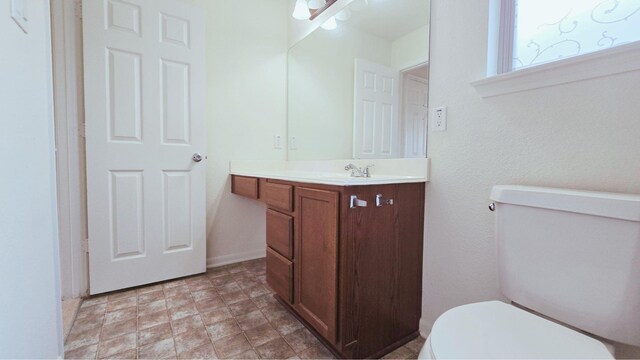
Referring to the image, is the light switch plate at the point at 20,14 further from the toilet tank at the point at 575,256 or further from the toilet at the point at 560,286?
the toilet tank at the point at 575,256

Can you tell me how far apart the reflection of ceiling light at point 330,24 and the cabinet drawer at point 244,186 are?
1203mm

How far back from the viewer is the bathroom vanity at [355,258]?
1.10 meters

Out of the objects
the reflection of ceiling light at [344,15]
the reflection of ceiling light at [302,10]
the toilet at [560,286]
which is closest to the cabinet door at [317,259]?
the toilet at [560,286]

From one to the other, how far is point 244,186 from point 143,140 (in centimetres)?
71

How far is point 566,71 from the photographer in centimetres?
88

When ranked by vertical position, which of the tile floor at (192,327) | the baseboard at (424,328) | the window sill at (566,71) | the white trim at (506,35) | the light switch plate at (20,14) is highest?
the white trim at (506,35)

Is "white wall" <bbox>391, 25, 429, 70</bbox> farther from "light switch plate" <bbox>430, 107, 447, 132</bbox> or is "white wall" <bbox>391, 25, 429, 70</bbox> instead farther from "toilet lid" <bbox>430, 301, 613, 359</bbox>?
"toilet lid" <bbox>430, 301, 613, 359</bbox>

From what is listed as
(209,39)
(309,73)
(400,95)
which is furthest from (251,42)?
(400,95)

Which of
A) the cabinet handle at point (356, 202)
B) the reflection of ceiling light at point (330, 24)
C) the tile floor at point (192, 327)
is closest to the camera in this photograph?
the cabinet handle at point (356, 202)

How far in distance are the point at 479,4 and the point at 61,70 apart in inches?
86.4

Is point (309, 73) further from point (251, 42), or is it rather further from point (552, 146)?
point (552, 146)

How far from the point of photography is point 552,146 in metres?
0.93

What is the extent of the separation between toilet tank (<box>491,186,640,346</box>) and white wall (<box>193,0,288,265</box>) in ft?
6.26

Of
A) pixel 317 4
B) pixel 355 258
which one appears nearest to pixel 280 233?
pixel 355 258
